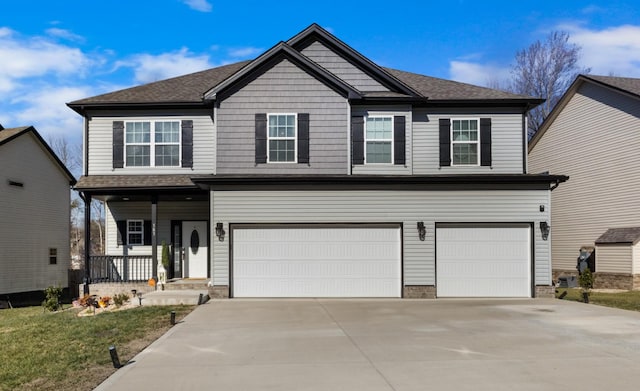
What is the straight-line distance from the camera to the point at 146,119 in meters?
18.8

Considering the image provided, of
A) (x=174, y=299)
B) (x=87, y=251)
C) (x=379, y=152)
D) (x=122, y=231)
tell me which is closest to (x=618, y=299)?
(x=379, y=152)

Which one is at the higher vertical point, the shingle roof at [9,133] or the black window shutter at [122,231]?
the shingle roof at [9,133]

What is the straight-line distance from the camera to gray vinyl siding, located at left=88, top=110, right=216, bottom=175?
1869 cm

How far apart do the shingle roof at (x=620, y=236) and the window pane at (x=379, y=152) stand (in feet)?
34.2

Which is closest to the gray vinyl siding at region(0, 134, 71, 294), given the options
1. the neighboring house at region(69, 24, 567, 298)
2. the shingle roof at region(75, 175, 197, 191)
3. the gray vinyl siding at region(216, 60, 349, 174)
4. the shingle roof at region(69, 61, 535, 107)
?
the neighboring house at region(69, 24, 567, 298)

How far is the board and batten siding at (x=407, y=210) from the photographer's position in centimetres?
1678

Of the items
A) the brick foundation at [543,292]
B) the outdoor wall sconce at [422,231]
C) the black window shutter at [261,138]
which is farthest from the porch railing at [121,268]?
the brick foundation at [543,292]

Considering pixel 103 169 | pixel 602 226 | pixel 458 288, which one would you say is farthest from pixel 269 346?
pixel 602 226

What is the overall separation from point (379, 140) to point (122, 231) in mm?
9359

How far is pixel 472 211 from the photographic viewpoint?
17016 mm

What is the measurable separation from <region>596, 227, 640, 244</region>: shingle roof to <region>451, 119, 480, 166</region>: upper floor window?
301 inches

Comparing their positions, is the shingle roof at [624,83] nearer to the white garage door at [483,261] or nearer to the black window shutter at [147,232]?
the white garage door at [483,261]

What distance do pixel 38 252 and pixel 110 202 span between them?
20.1ft

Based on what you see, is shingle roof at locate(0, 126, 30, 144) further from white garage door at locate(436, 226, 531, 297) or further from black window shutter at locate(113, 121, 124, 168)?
white garage door at locate(436, 226, 531, 297)
